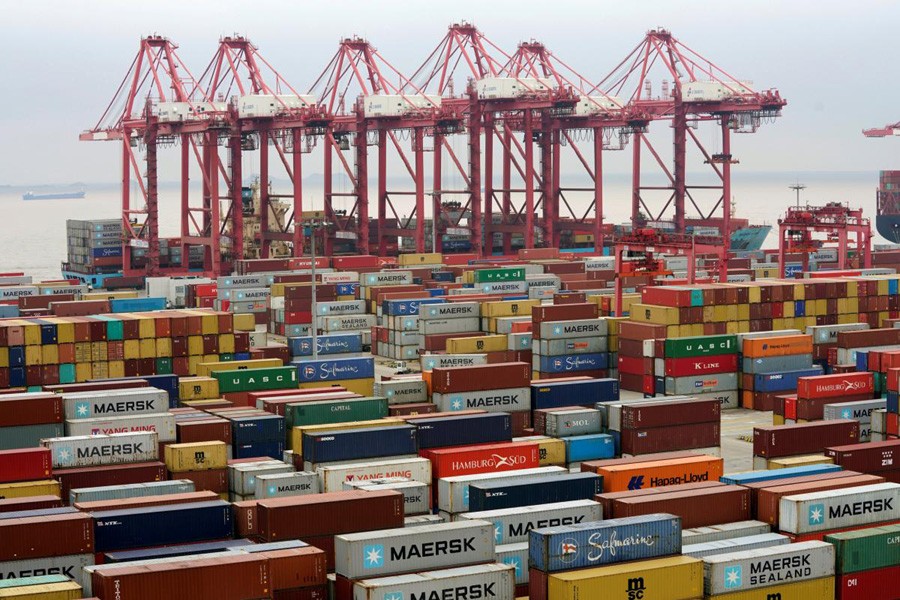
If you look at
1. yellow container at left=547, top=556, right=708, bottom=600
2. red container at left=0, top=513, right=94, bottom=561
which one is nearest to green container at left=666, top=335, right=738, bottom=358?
yellow container at left=547, top=556, right=708, bottom=600

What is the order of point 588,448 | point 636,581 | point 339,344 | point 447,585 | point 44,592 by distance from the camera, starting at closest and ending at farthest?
point 44,592 → point 447,585 → point 636,581 → point 588,448 → point 339,344

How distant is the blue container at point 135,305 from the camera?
237 ft

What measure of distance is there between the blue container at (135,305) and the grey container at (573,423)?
35949 millimetres

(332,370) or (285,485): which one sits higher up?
(332,370)

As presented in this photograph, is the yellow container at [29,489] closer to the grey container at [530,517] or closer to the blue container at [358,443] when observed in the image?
the blue container at [358,443]

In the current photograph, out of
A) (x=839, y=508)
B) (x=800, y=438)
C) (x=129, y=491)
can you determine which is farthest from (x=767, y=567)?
(x=129, y=491)

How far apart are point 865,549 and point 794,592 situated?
78.8 inches

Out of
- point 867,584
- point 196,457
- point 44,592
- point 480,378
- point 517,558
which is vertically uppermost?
point 480,378

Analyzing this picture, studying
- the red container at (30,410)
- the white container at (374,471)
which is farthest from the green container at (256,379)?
the white container at (374,471)

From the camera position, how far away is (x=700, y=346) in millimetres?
54812

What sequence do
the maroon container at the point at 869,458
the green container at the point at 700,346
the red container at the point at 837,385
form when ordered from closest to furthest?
the maroon container at the point at 869,458
the red container at the point at 837,385
the green container at the point at 700,346

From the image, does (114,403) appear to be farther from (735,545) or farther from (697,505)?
(735,545)

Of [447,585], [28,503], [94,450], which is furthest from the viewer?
[94,450]

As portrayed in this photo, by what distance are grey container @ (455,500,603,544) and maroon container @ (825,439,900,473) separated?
904 cm
